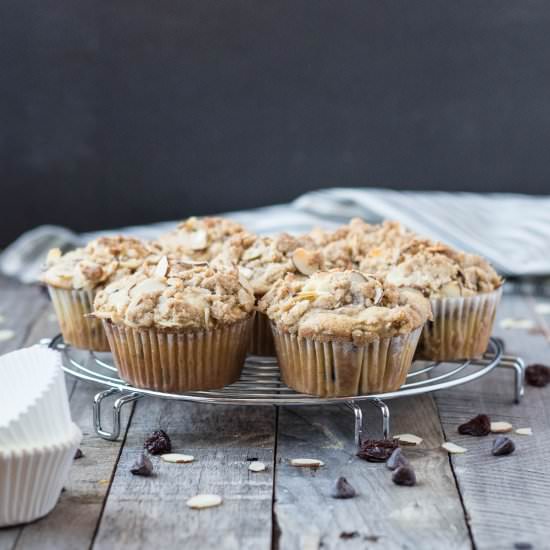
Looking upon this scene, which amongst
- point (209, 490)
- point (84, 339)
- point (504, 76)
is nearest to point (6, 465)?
point (209, 490)

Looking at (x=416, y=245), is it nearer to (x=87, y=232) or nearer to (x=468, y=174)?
(x=468, y=174)

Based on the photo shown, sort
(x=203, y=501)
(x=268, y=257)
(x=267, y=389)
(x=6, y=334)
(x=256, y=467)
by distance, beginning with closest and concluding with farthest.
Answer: (x=203, y=501) < (x=256, y=467) < (x=267, y=389) < (x=268, y=257) < (x=6, y=334)

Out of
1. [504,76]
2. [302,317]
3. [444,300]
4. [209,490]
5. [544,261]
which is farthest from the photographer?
[504,76]

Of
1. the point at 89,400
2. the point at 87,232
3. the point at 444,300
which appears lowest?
the point at 87,232

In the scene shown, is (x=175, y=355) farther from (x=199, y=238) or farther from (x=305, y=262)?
(x=199, y=238)

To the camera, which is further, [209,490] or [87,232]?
[87,232]

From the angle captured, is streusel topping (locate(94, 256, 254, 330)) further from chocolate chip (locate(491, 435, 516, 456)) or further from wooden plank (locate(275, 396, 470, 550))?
chocolate chip (locate(491, 435, 516, 456))

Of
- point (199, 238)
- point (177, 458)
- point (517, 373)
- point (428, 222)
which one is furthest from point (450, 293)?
point (428, 222)
